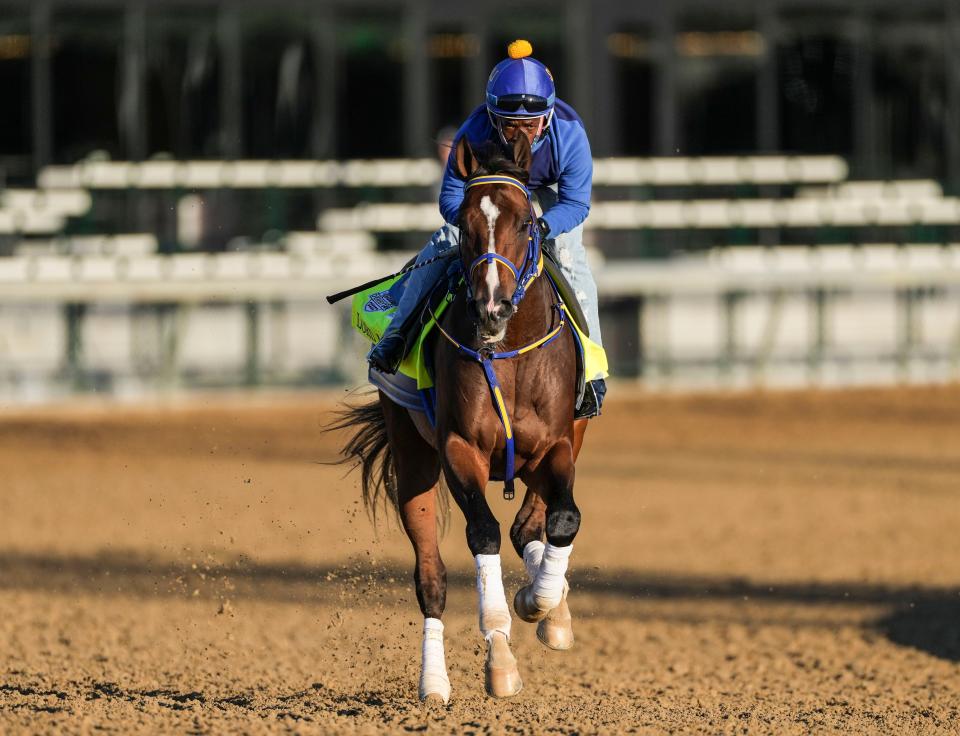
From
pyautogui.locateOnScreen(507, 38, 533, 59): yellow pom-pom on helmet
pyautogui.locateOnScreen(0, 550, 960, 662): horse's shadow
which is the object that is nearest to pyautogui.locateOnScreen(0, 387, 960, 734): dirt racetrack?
pyautogui.locateOnScreen(0, 550, 960, 662): horse's shadow

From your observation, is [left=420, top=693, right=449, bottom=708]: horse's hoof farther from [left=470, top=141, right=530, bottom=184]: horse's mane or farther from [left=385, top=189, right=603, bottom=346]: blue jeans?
[left=470, top=141, right=530, bottom=184]: horse's mane

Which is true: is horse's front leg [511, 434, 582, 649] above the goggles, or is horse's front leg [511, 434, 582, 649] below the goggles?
below

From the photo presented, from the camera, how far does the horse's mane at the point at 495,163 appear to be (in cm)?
638

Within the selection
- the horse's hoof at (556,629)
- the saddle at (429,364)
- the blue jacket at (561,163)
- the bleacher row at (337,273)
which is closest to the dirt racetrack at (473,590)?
the horse's hoof at (556,629)

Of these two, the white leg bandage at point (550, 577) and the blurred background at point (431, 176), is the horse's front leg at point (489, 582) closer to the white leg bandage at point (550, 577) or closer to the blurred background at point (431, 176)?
the white leg bandage at point (550, 577)

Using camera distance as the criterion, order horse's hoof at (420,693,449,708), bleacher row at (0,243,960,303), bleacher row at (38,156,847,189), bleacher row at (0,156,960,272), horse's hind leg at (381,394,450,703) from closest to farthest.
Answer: horse's hoof at (420,693,449,708), horse's hind leg at (381,394,450,703), bleacher row at (0,243,960,303), bleacher row at (0,156,960,272), bleacher row at (38,156,847,189)

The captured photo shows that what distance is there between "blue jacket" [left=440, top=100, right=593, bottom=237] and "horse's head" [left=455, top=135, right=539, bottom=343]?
39 centimetres

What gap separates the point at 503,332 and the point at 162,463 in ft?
36.1

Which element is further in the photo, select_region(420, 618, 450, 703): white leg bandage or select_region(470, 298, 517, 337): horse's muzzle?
select_region(420, 618, 450, 703): white leg bandage

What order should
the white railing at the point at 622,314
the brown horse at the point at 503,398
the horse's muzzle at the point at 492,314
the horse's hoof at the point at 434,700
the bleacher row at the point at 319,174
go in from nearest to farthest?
the horse's muzzle at the point at 492,314
the brown horse at the point at 503,398
the horse's hoof at the point at 434,700
the white railing at the point at 622,314
the bleacher row at the point at 319,174

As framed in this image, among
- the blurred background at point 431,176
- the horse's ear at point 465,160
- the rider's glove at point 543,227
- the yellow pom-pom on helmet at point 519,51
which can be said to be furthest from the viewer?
the blurred background at point 431,176

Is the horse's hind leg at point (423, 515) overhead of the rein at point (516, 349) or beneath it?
beneath

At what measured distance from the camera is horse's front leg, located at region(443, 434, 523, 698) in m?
6.41

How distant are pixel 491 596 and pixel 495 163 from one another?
1.67m
